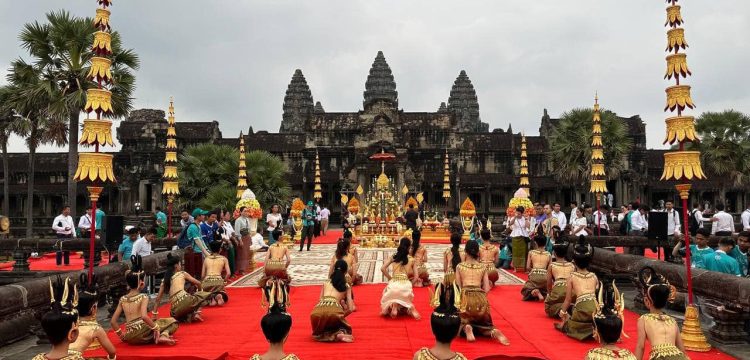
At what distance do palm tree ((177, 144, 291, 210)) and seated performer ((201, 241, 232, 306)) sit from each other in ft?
68.3

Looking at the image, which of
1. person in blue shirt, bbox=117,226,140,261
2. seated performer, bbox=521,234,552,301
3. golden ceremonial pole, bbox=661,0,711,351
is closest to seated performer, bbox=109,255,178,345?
person in blue shirt, bbox=117,226,140,261

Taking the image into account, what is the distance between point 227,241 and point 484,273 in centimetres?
715

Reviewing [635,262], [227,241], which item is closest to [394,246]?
[227,241]

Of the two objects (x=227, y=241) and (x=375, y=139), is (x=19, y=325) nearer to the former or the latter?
Answer: (x=227, y=241)

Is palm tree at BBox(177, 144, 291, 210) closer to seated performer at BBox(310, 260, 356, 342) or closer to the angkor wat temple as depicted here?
the angkor wat temple

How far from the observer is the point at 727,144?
3052 cm

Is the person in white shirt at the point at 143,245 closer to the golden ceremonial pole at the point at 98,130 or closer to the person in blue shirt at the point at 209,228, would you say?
the person in blue shirt at the point at 209,228

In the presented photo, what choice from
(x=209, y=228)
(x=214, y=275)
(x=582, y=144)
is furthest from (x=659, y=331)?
(x=582, y=144)

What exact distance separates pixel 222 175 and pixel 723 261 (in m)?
28.0

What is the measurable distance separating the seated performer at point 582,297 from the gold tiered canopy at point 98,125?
23.6 feet

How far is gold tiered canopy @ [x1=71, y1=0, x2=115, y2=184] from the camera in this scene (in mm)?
8620

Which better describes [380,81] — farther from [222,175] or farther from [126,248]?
[126,248]

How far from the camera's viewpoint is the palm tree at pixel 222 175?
31734mm

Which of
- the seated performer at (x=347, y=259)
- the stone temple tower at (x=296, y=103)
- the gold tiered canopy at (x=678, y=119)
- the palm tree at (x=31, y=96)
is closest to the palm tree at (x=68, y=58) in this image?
the palm tree at (x=31, y=96)
